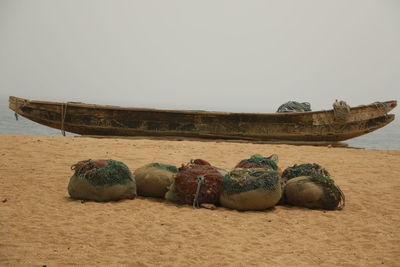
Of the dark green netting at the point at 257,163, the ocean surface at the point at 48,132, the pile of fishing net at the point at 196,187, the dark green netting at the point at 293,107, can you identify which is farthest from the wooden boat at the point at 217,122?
the ocean surface at the point at 48,132

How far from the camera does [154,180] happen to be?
19.5 feet

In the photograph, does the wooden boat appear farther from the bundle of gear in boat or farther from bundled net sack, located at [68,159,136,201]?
bundled net sack, located at [68,159,136,201]

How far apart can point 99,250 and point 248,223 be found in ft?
6.05

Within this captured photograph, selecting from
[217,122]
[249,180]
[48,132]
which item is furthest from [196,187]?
[48,132]

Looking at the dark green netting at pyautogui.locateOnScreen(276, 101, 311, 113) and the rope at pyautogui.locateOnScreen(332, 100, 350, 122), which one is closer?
the rope at pyautogui.locateOnScreen(332, 100, 350, 122)

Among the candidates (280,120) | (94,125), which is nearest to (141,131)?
(94,125)

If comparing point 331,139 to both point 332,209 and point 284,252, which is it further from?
point 284,252

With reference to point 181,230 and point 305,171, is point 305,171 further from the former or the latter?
point 181,230

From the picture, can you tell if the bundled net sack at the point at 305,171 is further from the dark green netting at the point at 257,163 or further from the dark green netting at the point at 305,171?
the dark green netting at the point at 257,163

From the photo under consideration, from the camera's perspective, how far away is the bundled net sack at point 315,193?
5.51 m

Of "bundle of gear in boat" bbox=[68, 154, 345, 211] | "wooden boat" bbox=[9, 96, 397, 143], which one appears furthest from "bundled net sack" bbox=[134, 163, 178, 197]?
"wooden boat" bbox=[9, 96, 397, 143]

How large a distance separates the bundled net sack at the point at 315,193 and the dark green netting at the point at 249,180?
40 cm

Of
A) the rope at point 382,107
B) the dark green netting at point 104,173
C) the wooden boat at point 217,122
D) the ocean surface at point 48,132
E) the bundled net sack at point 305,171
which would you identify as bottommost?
the ocean surface at point 48,132

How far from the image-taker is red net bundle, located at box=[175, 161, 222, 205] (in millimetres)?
5512
